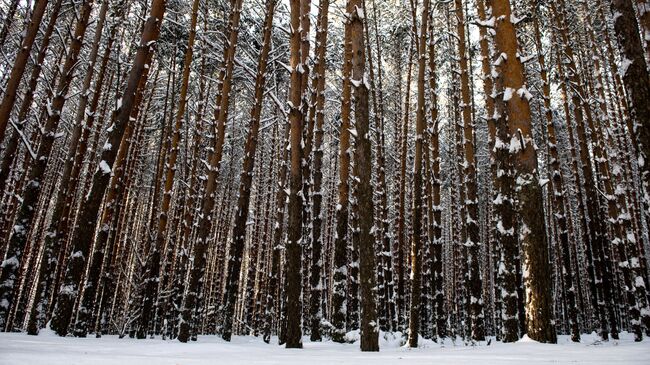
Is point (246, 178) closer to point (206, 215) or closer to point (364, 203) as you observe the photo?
point (206, 215)

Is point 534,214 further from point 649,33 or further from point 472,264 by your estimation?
point 472,264

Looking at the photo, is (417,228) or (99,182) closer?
(99,182)

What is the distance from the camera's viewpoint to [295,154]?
599cm

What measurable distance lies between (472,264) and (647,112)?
18.5 feet

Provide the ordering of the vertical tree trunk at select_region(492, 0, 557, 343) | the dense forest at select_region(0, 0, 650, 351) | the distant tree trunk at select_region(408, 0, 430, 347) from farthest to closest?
the distant tree trunk at select_region(408, 0, 430, 347) → the dense forest at select_region(0, 0, 650, 351) → the vertical tree trunk at select_region(492, 0, 557, 343)

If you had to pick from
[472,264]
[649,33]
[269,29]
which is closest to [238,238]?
[269,29]

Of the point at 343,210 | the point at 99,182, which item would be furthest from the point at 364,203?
the point at 99,182

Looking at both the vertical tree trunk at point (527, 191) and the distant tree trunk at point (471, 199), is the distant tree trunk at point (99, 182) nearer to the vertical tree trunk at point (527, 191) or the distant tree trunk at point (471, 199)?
the vertical tree trunk at point (527, 191)

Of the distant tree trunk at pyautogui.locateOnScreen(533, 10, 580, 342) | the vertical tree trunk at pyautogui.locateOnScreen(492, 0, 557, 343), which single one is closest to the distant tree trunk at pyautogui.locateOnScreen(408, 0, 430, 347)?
the vertical tree trunk at pyautogui.locateOnScreen(492, 0, 557, 343)

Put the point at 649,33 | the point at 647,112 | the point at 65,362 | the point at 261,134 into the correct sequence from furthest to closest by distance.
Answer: the point at 261,134 → the point at 649,33 → the point at 647,112 → the point at 65,362

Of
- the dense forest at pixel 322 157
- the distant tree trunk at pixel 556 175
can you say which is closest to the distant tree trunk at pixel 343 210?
the dense forest at pixel 322 157

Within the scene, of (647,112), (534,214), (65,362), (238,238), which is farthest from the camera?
(238,238)

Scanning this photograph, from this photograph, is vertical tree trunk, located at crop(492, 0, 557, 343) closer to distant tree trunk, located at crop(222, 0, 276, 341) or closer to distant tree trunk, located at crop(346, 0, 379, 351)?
distant tree trunk, located at crop(346, 0, 379, 351)

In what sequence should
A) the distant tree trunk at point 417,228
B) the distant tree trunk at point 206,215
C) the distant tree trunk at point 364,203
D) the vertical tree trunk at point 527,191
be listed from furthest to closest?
the distant tree trunk at point 206,215 → the distant tree trunk at point 417,228 → the vertical tree trunk at point 527,191 → the distant tree trunk at point 364,203
